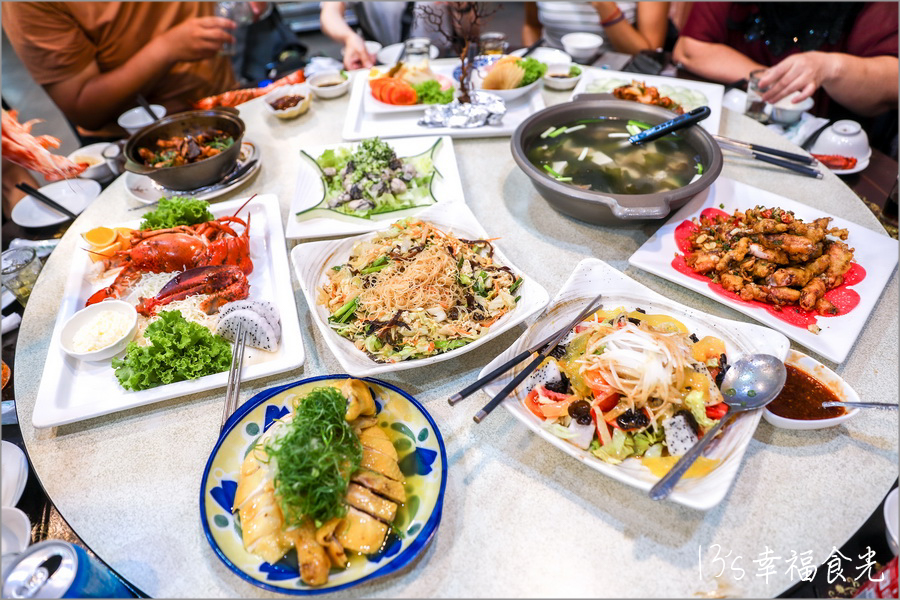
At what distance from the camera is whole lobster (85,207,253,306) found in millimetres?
2305

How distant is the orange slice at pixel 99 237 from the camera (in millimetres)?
2375

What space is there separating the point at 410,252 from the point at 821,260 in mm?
1636

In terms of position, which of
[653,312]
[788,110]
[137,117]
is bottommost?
[137,117]

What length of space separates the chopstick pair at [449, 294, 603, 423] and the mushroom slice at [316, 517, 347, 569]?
17.9 inches

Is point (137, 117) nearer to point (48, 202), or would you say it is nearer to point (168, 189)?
point (48, 202)

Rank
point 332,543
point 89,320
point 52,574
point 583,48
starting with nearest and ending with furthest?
point 52,574
point 332,543
point 89,320
point 583,48

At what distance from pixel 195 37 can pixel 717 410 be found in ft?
14.9

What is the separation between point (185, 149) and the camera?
2852 mm

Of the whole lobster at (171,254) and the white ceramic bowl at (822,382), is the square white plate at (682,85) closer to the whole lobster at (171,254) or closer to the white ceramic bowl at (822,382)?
the white ceramic bowl at (822,382)

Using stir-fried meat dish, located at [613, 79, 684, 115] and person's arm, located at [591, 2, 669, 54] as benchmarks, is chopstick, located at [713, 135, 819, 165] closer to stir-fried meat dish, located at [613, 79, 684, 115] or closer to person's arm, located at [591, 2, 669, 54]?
stir-fried meat dish, located at [613, 79, 684, 115]

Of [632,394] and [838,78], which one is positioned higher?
[838,78]

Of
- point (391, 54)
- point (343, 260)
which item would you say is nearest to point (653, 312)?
point (343, 260)

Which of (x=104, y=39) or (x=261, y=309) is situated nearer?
(x=261, y=309)

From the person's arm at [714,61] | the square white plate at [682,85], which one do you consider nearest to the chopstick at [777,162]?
the square white plate at [682,85]
